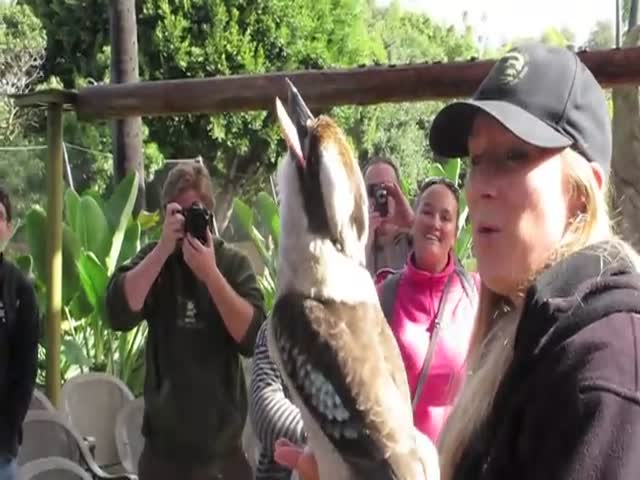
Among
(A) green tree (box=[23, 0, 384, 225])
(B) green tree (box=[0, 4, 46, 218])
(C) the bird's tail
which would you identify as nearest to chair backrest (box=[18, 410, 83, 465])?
(C) the bird's tail

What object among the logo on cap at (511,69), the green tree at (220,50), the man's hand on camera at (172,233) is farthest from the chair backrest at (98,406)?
the green tree at (220,50)

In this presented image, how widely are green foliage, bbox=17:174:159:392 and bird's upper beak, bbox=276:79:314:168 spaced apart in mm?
3908

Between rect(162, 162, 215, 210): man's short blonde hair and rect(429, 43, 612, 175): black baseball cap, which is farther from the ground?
rect(429, 43, 612, 175): black baseball cap

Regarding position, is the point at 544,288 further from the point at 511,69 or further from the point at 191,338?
the point at 191,338

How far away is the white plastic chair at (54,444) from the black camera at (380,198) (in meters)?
1.73

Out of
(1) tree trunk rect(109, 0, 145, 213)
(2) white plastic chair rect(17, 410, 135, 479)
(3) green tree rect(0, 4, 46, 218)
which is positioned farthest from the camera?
(3) green tree rect(0, 4, 46, 218)

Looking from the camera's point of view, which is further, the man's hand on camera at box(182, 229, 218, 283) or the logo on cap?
the man's hand on camera at box(182, 229, 218, 283)

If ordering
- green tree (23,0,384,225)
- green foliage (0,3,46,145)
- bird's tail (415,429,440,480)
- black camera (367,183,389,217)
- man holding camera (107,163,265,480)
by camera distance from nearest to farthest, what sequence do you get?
bird's tail (415,429,440,480), man holding camera (107,163,265,480), black camera (367,183,389,217), green tree (23,0,384,225), green foliage (0,3,46,145)

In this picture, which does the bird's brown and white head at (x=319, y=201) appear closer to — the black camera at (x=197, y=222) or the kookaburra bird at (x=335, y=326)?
the kookaburra bird at (x=335, y=326)

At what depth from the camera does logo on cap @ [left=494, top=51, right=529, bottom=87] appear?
1.53 m


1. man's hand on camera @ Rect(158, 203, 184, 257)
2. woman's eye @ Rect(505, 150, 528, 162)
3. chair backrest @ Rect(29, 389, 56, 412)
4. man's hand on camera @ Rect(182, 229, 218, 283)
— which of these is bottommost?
chair backrest @ Rect(29, 389, 56, 412)

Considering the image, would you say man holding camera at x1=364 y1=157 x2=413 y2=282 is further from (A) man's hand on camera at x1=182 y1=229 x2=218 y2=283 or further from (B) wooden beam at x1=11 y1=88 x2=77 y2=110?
(B) wooden beam at x1=11 y1=88 x2=77 y2=110

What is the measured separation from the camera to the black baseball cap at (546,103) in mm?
1470

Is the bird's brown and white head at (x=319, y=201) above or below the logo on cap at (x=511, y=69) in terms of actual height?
below
